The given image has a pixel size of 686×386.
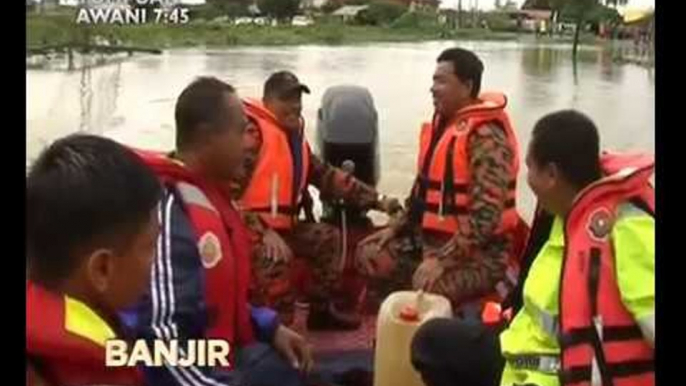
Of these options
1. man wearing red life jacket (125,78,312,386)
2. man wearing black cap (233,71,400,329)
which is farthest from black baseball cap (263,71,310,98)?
man wearing red life jacket (125,78,312,386)

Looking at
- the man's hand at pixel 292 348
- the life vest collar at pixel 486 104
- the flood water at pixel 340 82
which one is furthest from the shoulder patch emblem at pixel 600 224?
the man's hand at pixel 292 348

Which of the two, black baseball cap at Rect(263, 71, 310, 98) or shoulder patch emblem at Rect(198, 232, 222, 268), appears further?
black baseball cap at Rect(263, 71, 310, 98)

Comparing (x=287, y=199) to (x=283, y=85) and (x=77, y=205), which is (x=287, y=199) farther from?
(x=77, y=205)

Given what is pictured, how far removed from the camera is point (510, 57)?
71.3 inches

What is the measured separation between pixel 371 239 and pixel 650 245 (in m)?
0.96

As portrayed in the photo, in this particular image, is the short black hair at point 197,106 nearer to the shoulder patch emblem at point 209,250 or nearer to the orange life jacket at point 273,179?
the shoulder patch emblem at point 209,250

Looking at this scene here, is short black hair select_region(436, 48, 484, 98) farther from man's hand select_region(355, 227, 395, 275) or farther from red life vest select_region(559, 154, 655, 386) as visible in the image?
man's hand select_region(355, 227, 395, 275)

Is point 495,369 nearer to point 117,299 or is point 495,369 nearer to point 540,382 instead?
point 540,382

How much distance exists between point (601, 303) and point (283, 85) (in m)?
0.63

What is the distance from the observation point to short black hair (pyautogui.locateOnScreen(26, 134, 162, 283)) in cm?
122

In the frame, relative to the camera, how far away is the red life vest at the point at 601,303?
1.59 m

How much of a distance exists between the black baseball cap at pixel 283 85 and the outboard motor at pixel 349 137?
0.18 ft

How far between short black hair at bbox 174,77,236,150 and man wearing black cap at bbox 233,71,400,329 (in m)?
0.18
